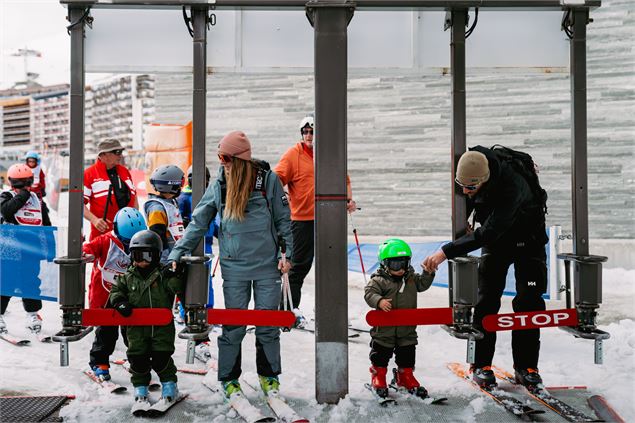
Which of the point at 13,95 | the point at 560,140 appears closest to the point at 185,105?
the point at 560,140

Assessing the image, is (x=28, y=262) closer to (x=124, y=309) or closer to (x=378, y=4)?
(x=124, y=309)

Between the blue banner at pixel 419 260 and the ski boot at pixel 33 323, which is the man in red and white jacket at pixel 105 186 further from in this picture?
the blue banner at pixel 419 260

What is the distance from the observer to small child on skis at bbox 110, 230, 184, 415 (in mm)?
4564

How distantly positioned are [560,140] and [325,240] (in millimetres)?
8503

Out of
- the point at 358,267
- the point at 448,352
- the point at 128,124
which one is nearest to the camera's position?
the point at 448,352

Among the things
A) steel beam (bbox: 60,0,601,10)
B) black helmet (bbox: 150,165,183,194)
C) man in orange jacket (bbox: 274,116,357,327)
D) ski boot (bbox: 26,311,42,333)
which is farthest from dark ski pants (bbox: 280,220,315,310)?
ski boot (bbox: 26,311,42,333)

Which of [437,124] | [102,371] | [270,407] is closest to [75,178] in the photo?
[102,371]

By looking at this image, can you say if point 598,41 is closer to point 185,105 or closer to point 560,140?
point 560,140

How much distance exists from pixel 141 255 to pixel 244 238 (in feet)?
2.52

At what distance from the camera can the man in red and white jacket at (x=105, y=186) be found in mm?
5902

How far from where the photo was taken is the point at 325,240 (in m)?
Result: 4.57

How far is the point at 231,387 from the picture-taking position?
4586mm

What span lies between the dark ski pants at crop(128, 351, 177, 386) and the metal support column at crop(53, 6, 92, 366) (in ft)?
1.45

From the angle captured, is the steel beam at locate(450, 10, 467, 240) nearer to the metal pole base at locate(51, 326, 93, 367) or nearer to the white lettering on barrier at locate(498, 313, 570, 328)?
the white lettering on barrier at locate(498, 313, 570, 328)
